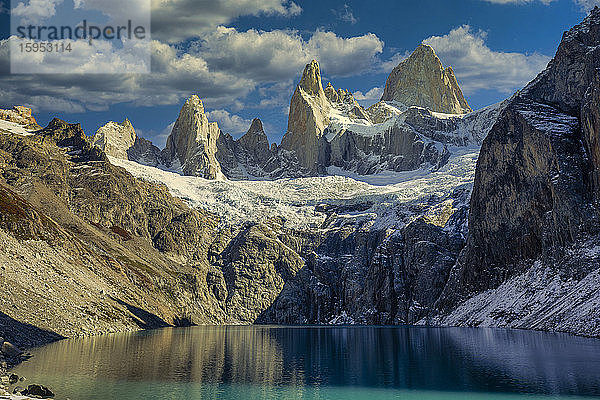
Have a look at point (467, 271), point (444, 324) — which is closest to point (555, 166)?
point (467, 271)

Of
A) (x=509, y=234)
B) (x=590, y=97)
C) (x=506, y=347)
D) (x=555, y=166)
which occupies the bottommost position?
(x=506, y=347)

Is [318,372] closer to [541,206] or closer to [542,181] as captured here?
[541,206]

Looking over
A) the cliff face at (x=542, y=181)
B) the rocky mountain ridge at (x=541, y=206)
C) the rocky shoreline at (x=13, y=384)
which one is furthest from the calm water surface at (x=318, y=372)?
the cliff face at (x=542, y=181)

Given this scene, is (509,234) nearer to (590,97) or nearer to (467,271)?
(467,271)

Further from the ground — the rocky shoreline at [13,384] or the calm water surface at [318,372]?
the rocky shoreline at [13,384]

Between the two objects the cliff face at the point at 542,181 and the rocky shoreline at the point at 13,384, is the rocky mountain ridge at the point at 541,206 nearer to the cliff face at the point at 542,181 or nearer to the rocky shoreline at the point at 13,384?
the cliff face at the point at 542,181

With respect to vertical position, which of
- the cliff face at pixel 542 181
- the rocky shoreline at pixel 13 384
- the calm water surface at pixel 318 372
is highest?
the cliff face at pixel 542 181
